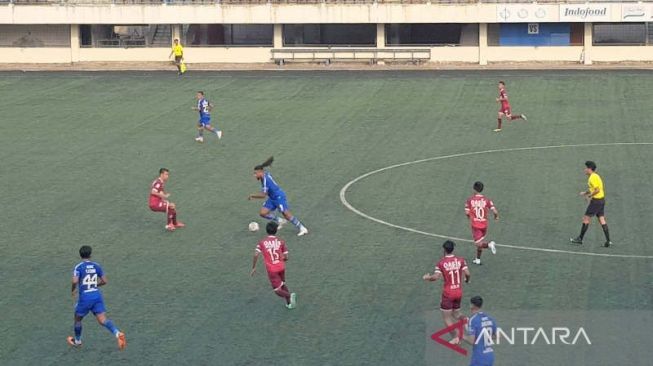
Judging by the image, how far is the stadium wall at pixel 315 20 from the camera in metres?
70.6

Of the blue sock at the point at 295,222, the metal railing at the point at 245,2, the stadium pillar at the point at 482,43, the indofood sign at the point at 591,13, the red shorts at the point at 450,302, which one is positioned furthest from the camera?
the stadium pillar at the point at 482,43

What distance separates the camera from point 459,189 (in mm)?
36219

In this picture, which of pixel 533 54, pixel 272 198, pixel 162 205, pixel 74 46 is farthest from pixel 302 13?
pixel 272 198

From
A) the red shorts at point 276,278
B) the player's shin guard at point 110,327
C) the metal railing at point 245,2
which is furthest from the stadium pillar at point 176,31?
the player's shin guard at point 110,327

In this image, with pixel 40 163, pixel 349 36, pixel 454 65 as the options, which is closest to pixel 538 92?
pixel 454 65

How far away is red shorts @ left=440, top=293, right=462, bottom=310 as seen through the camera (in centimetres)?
2172

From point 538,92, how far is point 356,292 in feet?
117

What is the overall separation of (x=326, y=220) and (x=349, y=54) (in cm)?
4166

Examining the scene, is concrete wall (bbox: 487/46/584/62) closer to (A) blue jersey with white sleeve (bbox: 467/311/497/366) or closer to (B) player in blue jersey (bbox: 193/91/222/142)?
(B) player in blue jersey (bbox: 193/91/222/142)

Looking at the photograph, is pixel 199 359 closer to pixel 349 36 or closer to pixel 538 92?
pixel 538 92

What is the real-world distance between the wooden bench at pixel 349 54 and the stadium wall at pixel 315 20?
0.80 meters

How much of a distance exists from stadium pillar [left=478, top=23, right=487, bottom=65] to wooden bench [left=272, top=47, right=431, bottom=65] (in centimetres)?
324

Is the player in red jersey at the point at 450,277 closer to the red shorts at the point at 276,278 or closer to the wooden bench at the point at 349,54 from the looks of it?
the red shorts at the point at 276,278

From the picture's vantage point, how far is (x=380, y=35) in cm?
7275
